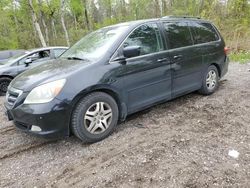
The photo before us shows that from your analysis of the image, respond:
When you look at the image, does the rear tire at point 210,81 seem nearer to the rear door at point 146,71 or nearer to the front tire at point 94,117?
the rear door at point 146,71

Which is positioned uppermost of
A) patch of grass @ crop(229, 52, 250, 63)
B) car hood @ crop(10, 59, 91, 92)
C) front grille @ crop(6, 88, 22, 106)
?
car hood @ crop(10, 59, 91, 92)

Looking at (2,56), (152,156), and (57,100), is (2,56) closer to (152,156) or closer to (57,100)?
(57,100)

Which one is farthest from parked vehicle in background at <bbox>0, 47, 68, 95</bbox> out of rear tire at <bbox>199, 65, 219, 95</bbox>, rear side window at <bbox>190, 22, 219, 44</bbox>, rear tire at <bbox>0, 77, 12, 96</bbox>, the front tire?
rear tire at <bbox>199, 65, 219, 95</bbox>

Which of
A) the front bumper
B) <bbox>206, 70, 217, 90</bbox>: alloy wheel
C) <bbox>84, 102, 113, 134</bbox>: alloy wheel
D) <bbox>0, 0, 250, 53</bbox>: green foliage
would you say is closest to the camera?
the front bumper

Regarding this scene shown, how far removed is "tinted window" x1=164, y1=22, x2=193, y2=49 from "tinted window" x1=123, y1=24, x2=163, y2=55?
0.92ft

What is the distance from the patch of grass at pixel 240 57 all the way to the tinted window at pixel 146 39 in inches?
257

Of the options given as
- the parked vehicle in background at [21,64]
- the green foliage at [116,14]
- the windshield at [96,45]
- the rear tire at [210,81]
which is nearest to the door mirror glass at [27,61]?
the parked vehicle in background at [21,64]

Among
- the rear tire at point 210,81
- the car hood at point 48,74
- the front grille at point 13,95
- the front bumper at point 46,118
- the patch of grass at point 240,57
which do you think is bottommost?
the patch of grass at point 240,57

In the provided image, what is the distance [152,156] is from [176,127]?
982 millimetres

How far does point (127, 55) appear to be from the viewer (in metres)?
3.78

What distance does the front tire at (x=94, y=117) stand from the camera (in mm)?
3441

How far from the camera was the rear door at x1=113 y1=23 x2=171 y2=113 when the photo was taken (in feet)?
13.0

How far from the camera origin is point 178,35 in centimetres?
479

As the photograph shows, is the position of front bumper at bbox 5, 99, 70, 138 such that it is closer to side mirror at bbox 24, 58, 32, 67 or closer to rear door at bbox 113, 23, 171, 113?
rear door at bbox 113, 23, 171, 113
